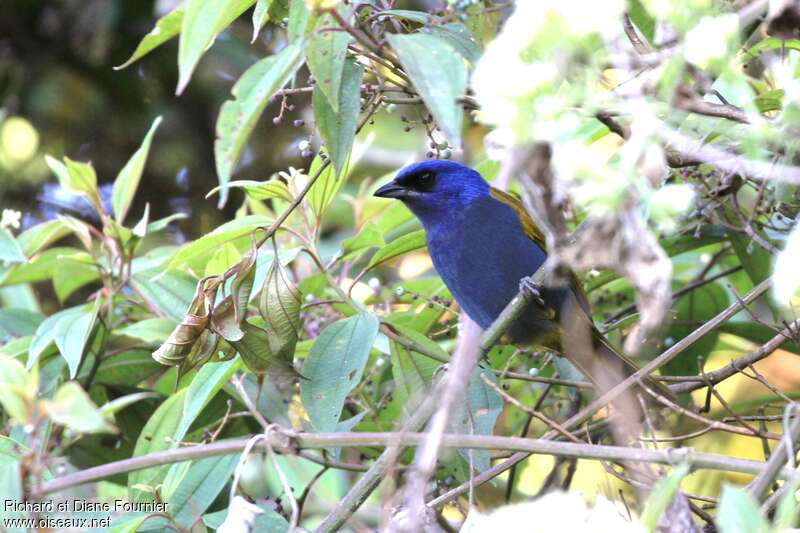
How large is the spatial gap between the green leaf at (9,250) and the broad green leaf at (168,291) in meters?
0.34

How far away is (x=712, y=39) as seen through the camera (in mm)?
1328

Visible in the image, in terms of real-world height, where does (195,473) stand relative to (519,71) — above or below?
below

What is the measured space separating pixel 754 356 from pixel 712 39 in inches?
56.5

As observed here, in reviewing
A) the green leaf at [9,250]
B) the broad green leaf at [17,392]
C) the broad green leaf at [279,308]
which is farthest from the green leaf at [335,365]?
the green leaf at [9,250]

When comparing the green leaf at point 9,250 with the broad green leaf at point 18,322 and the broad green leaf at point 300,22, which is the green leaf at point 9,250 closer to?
the broad green leaf at point 18,322

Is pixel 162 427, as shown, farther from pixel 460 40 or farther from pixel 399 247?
pixel 460 40

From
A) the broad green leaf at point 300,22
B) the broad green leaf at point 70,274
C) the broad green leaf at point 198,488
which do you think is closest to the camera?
the broad green leaf at point 300,22

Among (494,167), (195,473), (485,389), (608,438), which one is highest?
(494,167)

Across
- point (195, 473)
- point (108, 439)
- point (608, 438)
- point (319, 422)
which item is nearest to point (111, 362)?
point (108, 439)

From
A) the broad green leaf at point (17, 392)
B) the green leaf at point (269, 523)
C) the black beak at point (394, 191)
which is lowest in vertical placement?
the green leaf at point (269, 523)

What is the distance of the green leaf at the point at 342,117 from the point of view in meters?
2.25

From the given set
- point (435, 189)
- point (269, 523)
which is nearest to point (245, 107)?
point (269, 523)

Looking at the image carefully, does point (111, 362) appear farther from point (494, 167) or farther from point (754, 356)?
point (754, 356)

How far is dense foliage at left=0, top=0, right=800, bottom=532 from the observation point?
137 cm
